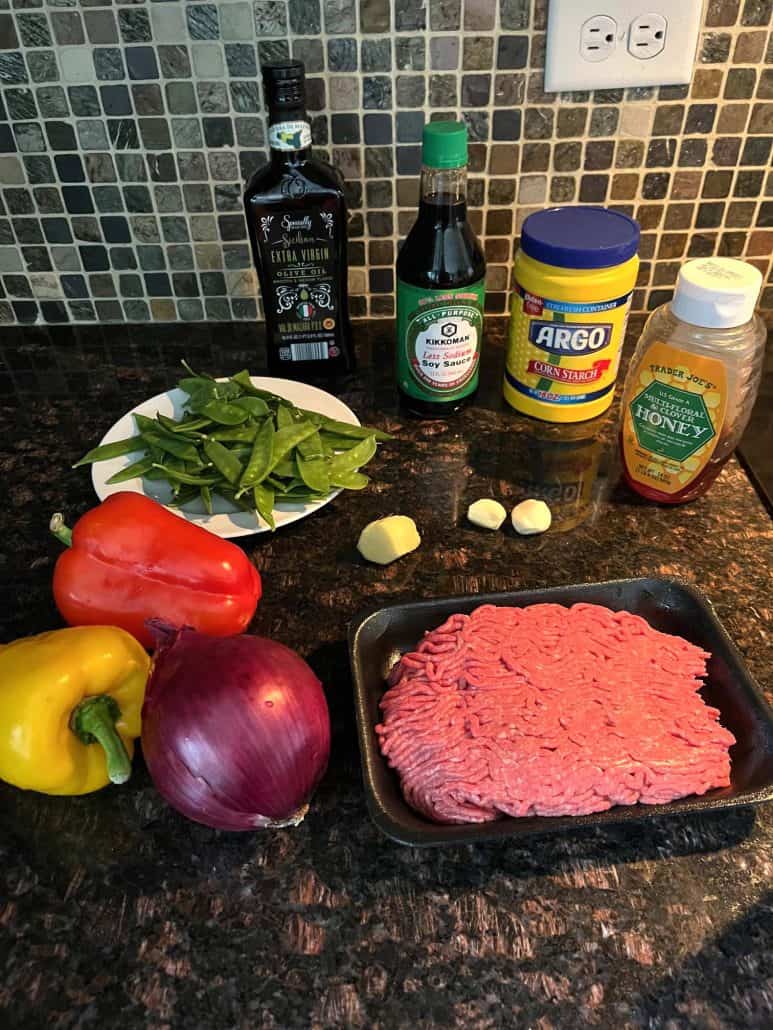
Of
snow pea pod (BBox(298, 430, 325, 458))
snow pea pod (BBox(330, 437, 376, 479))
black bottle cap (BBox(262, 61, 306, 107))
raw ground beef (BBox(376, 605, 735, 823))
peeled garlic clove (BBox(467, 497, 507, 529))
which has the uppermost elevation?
black bottle cap (BBox(262, 61, 306, 107))

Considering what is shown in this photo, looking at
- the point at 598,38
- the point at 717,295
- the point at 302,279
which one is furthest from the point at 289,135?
Answer: the point at 717,295

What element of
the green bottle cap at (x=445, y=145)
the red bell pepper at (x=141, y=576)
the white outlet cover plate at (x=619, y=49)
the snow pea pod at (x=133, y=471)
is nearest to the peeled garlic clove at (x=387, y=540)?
the red bell pepper at (x=141, y=576)

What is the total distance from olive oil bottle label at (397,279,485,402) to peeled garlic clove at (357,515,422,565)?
0.69 feet

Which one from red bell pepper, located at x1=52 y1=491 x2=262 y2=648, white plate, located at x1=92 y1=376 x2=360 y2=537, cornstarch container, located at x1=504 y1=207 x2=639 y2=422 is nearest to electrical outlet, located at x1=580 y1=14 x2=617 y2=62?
cornstarch container, located at x1=504 y1=207 x2=639 y2=422

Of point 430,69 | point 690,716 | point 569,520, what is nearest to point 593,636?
point 690,716

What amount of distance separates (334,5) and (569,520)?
0.63m

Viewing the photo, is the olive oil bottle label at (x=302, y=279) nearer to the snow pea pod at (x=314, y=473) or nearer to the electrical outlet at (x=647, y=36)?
the snow pea pod at (x=314, y=473)

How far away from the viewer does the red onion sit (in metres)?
0.59

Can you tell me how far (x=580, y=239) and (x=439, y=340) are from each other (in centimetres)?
18

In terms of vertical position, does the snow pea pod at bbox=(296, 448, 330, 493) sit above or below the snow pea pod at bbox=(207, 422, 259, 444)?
below

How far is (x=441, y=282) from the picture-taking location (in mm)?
913

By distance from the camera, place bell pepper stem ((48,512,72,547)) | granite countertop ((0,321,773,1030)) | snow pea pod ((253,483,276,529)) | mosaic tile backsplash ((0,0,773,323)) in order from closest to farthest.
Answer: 1. granite countertop ((0,321,773,1030))
2. bell pepper stem ((48,512,72,547))
3. snow pea pod ((253,483,276,529))
4. mosaic tile backsplash ((0,0,773,323))

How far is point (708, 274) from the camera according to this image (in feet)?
2.58

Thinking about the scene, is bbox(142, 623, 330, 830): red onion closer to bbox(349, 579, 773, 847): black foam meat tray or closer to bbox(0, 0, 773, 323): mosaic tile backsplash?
bbox(349, 579, 773, 847): black foam meat tray
